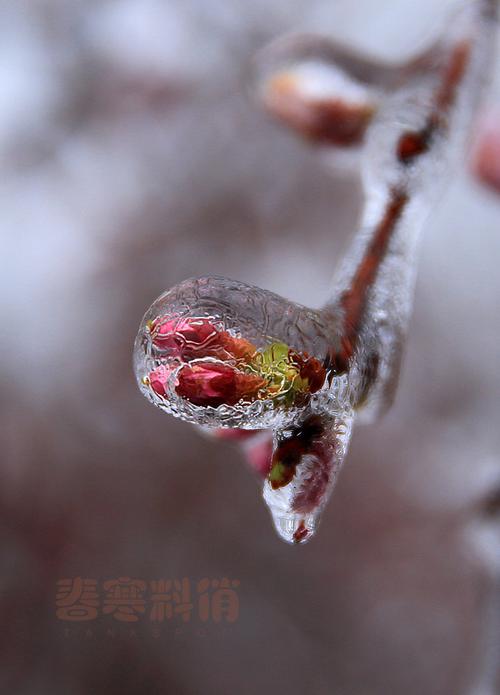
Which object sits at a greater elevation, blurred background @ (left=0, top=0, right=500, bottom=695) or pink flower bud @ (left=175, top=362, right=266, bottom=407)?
blurred background @ (left=0, top=0, right=500, bottom=695)

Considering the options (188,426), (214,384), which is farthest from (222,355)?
(188,426)

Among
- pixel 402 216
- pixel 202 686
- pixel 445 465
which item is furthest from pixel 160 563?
pixel 402 216

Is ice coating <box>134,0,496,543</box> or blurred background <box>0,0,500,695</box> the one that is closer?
ice coating <box>134,0,496,543</box>

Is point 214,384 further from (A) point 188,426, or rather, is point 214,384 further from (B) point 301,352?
(A) point 188,426

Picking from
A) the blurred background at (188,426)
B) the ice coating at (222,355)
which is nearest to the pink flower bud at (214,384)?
the ice coating at (222,355)

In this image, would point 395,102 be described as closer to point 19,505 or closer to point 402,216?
point 402,216

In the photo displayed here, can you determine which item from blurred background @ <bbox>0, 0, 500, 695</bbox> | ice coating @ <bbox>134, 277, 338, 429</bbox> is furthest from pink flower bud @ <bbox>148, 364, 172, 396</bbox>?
blurred background @ <bbox>0, 0, 500, 695</bbox>

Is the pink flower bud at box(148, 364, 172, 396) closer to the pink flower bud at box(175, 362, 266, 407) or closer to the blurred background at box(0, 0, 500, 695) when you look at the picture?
the pink flower bud at box(175, 362, 266, 407)
